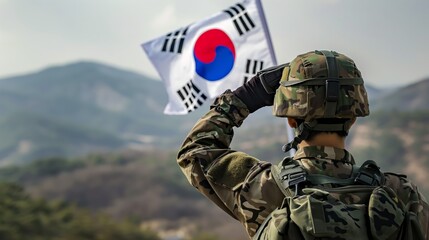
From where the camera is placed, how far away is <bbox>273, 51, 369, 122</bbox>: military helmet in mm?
2438

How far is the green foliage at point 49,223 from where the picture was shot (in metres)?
32.2

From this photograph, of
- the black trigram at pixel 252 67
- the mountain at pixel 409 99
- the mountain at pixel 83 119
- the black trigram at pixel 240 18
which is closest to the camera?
the black trigram at pixel 252 67

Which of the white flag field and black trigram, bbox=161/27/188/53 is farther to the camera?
black trigram, bbox=161/27/188/53

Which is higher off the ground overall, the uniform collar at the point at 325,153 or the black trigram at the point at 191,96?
the uniform collar at the point at 325,153

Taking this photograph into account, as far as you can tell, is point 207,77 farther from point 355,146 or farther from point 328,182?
point 355,146

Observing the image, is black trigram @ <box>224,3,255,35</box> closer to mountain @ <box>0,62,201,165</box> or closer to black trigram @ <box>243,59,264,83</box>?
black trigram @ <box>243,59,264,83</box>

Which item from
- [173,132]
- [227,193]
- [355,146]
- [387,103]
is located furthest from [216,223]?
[173,132]

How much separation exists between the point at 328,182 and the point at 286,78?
0.37 meters

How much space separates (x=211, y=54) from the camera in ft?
22.4

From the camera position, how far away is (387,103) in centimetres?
11606

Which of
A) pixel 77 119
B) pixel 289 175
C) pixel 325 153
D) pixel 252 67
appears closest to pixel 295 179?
pixel 289 175

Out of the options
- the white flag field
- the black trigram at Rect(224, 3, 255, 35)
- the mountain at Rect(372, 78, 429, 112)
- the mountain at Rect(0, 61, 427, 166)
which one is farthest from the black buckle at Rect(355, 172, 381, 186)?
the mountain at Rect(0, 61, 427, 166)

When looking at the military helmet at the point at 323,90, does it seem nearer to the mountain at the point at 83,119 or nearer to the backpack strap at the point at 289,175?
the backpack strap at the point at 289,175

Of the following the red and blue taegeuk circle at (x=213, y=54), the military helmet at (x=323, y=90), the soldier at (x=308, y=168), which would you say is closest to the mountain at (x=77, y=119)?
the red and blue taegeuk circle at (x=213, y=54)
